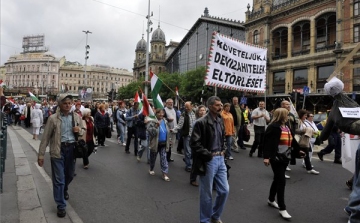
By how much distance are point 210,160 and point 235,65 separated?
5.90 metres

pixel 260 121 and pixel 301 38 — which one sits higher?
pixel 301 38

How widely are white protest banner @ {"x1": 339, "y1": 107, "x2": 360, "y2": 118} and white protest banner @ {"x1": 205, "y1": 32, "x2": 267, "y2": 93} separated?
546 cm

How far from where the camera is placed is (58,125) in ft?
14.3

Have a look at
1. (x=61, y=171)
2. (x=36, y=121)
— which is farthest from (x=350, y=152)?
(x=36, y=121)

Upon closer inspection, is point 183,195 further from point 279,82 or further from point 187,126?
point 279,82

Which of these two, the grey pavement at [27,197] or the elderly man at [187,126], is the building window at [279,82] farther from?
the grey pavement at [27,197]

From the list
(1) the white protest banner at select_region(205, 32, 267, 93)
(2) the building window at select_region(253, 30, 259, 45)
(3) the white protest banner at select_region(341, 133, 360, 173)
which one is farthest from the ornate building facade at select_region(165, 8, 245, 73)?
(3) the white protest banner at select_region(341, 133, 360, 173)

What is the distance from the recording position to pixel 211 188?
12.3ft

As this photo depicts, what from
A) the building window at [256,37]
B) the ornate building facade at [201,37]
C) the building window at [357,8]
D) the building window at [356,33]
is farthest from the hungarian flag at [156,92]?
the ornate building facade at [201,37]

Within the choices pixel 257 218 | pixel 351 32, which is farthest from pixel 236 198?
pixel 351 32

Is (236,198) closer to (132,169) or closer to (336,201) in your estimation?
(336,201)

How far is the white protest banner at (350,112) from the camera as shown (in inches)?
115

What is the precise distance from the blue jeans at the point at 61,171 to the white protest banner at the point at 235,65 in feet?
15.9

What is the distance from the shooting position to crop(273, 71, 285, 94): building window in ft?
120
